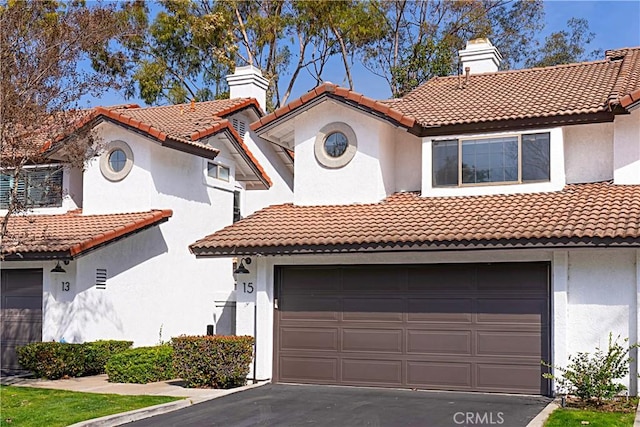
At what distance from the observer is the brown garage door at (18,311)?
1805 centimetres

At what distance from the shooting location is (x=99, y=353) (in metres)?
17.2

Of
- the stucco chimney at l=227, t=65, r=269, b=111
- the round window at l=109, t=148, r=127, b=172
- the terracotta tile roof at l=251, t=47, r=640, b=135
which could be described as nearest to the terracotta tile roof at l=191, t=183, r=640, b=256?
the terracotta tile roof at l=251, t=47, r=640, b=135

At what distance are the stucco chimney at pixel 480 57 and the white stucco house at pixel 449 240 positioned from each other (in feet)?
9.98

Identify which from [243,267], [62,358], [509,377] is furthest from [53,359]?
[509,377]

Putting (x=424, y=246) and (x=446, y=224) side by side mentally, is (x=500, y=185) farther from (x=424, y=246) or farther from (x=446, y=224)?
(x=424, y=246)

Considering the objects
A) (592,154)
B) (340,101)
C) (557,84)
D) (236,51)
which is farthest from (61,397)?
(236,51)

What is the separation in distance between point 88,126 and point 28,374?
5.97 meters

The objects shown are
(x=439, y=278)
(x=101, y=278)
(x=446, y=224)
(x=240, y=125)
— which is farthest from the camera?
(x=240, y=125)

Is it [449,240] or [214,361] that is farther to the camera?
[214,361]

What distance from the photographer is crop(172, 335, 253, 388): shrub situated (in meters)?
14.7

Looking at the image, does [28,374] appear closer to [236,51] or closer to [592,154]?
[592,154]

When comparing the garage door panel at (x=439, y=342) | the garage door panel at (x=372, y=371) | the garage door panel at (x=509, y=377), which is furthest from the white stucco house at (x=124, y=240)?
the garage door panel at (x=509, y=377)

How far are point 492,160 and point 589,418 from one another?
6.08 m

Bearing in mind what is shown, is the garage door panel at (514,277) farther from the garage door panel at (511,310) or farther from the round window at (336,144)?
the round window at (336,144)
